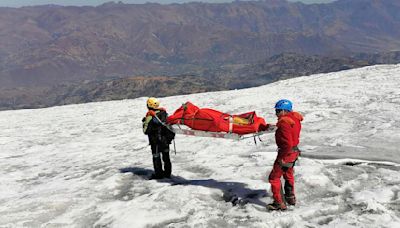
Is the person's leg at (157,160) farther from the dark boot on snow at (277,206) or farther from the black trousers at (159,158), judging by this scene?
the dark boot on snow at (277,206)

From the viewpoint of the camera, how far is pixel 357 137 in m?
13.4

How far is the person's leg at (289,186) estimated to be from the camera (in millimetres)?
8031

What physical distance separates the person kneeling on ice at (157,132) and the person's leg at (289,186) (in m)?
3.68

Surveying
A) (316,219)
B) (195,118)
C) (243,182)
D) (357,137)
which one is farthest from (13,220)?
(357,137)

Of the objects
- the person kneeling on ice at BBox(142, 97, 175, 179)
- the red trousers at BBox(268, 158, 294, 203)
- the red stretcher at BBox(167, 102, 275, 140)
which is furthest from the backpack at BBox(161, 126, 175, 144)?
the red trousers at BBox(268, 158, 294, 203)

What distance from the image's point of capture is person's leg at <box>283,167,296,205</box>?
8.03m

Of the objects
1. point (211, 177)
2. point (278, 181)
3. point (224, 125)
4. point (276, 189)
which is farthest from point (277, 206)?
point (211, 177)

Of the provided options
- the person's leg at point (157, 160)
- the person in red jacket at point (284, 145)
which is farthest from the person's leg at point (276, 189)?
the person's leg at point (157, 160)

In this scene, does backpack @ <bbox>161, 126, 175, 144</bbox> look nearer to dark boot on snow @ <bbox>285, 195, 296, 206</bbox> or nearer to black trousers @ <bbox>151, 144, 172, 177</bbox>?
black trousers @ <bbox>151, 144, 172, 177</bbox>

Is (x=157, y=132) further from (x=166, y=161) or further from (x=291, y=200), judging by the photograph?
(x=291, y=200)

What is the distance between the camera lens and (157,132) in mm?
10586

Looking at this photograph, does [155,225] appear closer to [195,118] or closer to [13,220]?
[195,118]

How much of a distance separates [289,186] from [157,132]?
13.4 ft

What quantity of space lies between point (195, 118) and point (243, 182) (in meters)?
2.03
